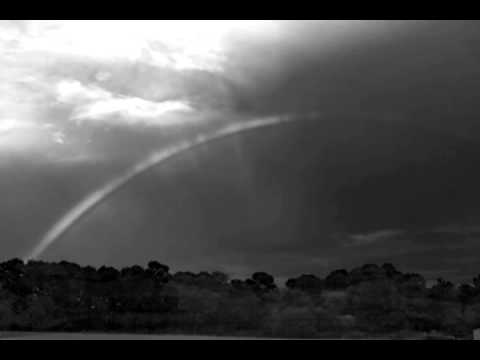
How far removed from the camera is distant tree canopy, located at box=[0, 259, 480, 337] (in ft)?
81.0

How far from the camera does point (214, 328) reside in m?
24.1

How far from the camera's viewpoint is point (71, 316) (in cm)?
2666

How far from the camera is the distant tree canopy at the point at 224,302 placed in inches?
973

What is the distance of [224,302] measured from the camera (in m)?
26.5
